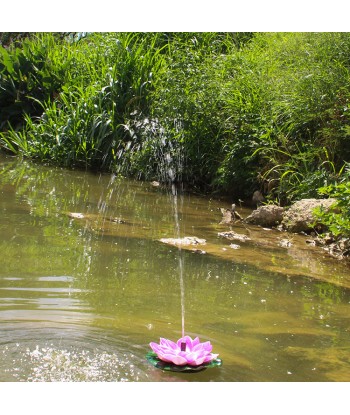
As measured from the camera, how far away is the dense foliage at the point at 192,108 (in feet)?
25.4

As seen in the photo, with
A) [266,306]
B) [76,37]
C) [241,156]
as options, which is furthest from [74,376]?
[76,37]

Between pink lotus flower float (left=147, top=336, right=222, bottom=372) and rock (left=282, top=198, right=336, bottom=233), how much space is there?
3.63m

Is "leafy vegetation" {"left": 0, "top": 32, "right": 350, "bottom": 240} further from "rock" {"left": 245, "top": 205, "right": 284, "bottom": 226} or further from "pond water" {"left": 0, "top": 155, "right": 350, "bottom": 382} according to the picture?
"pond water" {"left": 0, "top": 155, "right": 350, "bottom": 382}

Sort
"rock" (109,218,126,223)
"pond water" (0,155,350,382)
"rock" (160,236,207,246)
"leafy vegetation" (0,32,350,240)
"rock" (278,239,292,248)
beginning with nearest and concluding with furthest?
1. "pond water" (0,155,350,382)
2. "rock" (160,236,207,246)
3. "rock" (278,239,292,248)
4. "rock" (109,218,126,223)
5. "leafy vegetation" (0,32,350,240)

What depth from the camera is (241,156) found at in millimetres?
8211

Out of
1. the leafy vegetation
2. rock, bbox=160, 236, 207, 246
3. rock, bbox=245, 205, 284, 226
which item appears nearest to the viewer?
rock, bbox=160, 236, 207, 246

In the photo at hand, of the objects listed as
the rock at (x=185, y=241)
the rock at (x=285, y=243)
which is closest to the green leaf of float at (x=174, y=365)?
the rock at (x=185, y=241)

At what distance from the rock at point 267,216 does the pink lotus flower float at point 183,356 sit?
3.94m

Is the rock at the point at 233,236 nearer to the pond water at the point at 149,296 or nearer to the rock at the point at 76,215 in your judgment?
the pond water at the point at 149,296

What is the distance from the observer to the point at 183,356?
10.2ft

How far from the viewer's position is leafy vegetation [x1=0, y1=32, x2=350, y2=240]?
25.4ft

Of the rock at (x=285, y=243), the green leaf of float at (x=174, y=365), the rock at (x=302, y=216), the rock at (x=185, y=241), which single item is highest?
the green leaf of float at (x=174, y=365)

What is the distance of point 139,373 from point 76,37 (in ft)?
34.8

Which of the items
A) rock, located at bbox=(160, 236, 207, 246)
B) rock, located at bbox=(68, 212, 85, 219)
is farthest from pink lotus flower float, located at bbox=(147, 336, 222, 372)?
rock, located at bbox=(68, 212, 85, 219)
